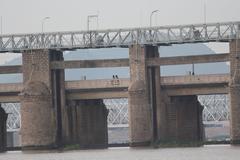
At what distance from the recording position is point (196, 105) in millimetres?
157750

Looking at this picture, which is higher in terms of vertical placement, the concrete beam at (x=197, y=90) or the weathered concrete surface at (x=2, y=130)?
the concrete beam at (x=197, y=90)

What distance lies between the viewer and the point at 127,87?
515 feet

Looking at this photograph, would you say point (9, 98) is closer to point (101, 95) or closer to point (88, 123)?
point (88, 123)

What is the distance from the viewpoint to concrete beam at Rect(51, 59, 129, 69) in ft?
504

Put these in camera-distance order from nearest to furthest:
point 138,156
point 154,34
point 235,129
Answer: point 138,156 → point 235,129 → point 154,34

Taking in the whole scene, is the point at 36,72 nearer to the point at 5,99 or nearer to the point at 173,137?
the point at 5,99

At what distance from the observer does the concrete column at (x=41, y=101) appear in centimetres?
15223

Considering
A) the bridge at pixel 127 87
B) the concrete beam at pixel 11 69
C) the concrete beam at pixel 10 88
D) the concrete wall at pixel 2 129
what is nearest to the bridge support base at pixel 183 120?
the bridge at pixel 127 87

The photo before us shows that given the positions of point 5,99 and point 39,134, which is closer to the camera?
point 39,134

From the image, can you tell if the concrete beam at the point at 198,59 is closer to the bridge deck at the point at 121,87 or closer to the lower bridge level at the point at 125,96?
the lower bridge level at the point at 125,96

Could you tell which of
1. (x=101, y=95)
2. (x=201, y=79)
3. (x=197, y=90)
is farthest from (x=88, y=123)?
(x=201, y=79)

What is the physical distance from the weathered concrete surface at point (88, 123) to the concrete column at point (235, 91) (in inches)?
887

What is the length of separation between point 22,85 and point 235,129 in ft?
98.5

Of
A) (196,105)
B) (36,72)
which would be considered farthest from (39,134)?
(196,105)
